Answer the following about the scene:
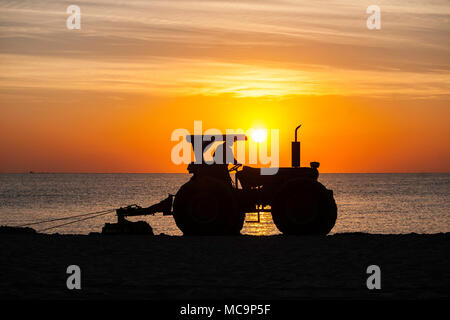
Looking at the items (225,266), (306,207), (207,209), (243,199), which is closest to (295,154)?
(306,207)

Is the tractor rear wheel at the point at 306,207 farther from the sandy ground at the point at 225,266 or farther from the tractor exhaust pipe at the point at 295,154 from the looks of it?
the tractor exhaust pipe at the point at 295,154

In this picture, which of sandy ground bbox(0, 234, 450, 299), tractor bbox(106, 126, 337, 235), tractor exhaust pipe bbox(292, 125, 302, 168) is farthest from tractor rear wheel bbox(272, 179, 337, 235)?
tractor exhaust pipe bbox(292, 125, 302, 168)

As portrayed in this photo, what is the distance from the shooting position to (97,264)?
443 inches

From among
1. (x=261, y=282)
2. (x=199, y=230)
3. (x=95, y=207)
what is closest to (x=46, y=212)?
(x=95, y=207)

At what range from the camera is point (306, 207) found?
596 inches

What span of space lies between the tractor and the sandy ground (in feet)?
1.98

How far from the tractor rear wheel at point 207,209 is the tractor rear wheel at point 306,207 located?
955mm

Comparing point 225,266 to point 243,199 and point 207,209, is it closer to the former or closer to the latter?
point 207,209

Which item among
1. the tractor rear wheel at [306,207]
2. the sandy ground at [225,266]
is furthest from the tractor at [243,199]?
the sandy ground at [225,266]

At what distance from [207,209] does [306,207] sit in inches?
86.1

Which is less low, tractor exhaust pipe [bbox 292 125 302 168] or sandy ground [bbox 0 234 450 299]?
tractor exhaust pipe [bbox 292 125 302 168]

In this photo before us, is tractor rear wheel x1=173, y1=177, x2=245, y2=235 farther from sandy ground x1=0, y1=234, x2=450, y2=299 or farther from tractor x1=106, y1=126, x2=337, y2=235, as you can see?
sandy ground x1=0, y1=234, x2=450, y2=299

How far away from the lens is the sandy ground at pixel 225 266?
8969mm

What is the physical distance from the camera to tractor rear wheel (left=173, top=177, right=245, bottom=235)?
15.1m
